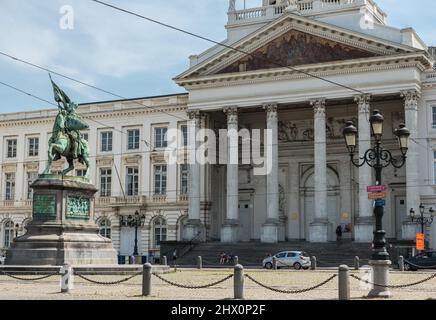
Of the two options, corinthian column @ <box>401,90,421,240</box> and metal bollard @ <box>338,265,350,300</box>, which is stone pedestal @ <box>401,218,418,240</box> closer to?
corinthian column @ <box>401,90,421,240</box>

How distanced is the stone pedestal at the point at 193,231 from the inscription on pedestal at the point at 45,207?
28.0 metres

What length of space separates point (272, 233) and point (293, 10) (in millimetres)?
17300

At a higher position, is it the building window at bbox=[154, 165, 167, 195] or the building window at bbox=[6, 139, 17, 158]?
the building window at bbox=[6, 139, 17, 158]

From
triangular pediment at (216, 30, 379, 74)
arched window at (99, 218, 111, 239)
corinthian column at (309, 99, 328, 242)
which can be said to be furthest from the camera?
arched window at (99, 218, 111, 239)

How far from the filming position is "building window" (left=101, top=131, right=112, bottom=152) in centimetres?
6906

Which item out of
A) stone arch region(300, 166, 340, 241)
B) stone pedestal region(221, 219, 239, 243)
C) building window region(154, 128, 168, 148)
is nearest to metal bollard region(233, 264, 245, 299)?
stone pedestal region(221, 219, 239, 243)

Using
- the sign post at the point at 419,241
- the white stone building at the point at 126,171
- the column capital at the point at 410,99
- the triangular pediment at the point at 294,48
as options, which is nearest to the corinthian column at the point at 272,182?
the triangular pediment at the point at 294,48

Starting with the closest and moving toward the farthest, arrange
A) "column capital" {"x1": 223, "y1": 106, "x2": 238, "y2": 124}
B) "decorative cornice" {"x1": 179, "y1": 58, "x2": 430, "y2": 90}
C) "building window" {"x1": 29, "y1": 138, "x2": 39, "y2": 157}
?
"decorative cornice" {"x1": 179, "y1": 58, "x2": 430, "y2": 90} → "column capital" {"x1": 223, "y1": 106, "x2": 238, "y2": 124} → "building window" {"x1": 29, "y1": 138, "x2": 39, "y2": 157}

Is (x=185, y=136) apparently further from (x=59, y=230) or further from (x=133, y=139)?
(x=59, y=230)

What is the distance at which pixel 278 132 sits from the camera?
208 feet

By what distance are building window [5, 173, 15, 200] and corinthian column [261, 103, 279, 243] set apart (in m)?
28.1

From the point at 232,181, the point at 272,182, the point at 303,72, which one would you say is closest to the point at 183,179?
the point at 232,181

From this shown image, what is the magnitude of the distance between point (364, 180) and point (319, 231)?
4.99 m
